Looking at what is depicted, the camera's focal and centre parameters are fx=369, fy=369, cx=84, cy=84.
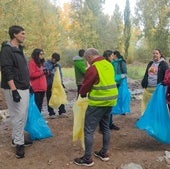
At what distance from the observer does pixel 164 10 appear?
35.2 metres

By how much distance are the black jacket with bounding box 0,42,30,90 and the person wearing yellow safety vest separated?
Result: 3.13 ft

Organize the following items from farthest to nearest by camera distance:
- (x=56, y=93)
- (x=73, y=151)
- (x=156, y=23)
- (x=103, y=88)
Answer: (x=156, y=23)
(x=56, y=93)
(x=73, y=151)
(x=103, y=88)

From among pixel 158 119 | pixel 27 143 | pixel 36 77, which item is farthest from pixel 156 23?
pixel 27 143

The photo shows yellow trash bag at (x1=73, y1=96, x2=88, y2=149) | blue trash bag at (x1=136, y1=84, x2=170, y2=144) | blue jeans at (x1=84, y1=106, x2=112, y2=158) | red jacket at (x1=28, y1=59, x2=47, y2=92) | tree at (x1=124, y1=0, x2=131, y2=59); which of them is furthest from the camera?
tree at (x1=124, y1=0, x2=131, y2=59)

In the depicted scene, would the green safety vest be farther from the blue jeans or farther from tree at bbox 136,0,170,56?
tree at bbox 136,0,170,56

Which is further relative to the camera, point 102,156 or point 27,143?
point 27,143

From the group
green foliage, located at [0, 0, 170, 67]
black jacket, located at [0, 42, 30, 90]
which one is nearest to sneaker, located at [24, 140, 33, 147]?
black jacket, located at [0, 42, 30, 90]

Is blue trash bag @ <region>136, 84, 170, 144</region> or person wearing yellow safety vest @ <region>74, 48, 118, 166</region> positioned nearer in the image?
person wearing yellow safety vest @ <region>74, 48, 118, 166</region>

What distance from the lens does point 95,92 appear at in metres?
5.21

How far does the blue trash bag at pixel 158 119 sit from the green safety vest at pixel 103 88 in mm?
1312

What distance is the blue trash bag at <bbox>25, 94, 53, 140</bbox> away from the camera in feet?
21.0

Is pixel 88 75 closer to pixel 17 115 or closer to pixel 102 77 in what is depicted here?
pixel 102 77

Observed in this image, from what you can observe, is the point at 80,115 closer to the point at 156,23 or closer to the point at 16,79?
the point at 16,79

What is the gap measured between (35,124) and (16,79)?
4.15 ft
